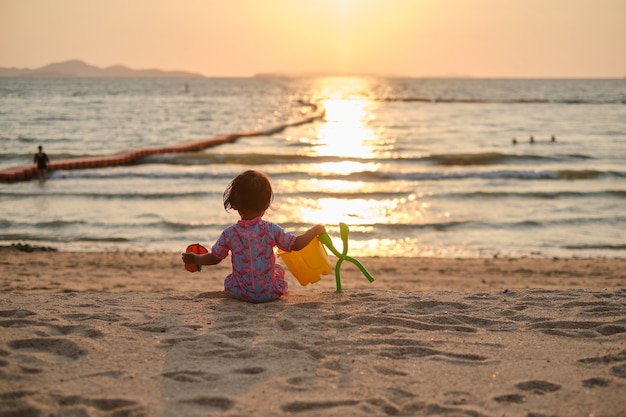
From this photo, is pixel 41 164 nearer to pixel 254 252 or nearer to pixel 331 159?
pixel 331 159

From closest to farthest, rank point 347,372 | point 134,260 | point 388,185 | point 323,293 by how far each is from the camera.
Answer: point 347,372 < point 323,293 < point 134,260 < point 388,185

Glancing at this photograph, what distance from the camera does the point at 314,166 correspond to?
20.0 meters

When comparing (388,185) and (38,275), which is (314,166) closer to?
(388,185)

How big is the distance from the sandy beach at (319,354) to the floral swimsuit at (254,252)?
0.13m

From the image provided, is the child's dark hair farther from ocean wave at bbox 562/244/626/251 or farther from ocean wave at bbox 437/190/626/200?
ocean wave at bbox 437/190/626/200

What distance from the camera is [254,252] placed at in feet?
17.0

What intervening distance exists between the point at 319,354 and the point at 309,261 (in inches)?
58.5

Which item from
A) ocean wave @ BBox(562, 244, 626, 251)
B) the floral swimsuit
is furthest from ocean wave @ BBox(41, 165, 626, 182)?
the floral swimsuit

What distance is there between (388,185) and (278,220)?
5.14 m

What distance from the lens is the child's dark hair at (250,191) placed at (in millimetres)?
5023

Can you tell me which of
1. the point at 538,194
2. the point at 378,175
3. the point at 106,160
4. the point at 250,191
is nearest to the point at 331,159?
the point at 378,175

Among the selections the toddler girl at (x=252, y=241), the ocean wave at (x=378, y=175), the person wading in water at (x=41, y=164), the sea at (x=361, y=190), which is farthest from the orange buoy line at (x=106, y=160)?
the toddler girl at (x=252, y=241)

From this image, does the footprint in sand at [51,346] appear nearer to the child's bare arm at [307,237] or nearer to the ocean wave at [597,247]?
the child's bare arm at [307,237]

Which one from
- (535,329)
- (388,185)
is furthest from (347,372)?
(388,185)
